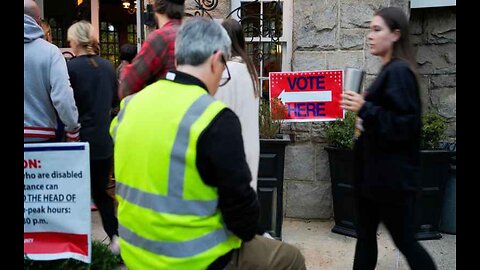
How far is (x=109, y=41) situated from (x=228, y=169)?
920 centimetres

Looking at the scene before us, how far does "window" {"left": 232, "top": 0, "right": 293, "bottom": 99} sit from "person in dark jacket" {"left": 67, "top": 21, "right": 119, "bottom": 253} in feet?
6.09

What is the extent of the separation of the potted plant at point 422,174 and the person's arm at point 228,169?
3.08 m

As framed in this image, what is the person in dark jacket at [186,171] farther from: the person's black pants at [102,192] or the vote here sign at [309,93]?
the vote here sign at [309,93]

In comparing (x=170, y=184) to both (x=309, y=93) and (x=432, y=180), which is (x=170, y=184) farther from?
(x=432, y=180)

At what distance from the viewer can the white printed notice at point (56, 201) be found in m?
3.48

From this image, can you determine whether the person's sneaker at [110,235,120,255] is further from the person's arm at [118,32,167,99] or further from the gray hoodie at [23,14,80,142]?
the person's arm at [118,32,167,99]

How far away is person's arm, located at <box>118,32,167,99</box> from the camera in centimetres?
293

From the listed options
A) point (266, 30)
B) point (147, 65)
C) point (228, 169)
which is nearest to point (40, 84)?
point (147, 65)

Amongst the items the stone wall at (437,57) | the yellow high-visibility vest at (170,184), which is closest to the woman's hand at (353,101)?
the yellow high-visibility vest at (170,184)

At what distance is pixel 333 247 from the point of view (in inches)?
189

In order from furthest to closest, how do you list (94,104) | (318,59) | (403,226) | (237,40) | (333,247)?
(318,59)
(333,247)
(94,104)
(237,40)
(403,226)

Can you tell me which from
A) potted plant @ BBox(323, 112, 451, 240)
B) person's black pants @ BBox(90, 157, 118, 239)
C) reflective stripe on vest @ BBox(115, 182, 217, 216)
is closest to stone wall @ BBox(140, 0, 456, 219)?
potted plant @ BBox(323, 112, 451, 240)
